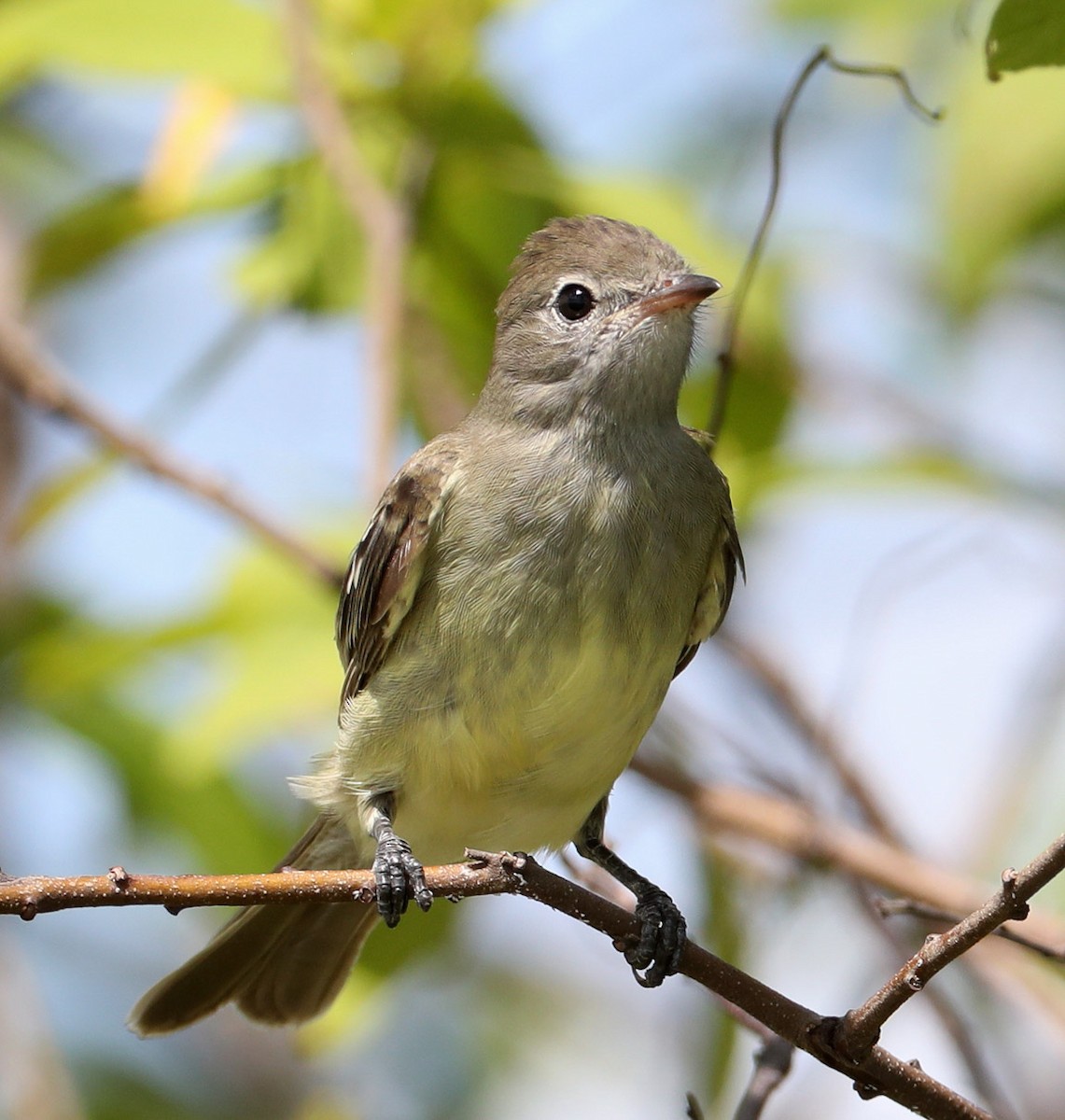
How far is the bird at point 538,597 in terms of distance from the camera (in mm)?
4004

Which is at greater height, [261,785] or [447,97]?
[447,97]

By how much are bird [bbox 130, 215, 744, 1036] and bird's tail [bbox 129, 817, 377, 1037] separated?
0.02 m

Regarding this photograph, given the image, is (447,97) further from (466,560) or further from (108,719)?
(108,719)

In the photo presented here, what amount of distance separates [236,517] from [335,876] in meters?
2.12

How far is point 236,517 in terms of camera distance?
4816 mm

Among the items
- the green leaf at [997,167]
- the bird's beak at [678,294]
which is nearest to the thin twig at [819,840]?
the bird's beak at [678,294]

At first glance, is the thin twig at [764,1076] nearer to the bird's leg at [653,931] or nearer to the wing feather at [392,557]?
the bird's leg at [653,931]

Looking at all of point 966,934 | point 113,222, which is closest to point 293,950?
point 113,222

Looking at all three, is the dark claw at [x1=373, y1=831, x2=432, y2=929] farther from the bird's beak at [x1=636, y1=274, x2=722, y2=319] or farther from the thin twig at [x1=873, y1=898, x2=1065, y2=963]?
the bird's beak at [x1=636, y1=274, x2=722, y2=319]

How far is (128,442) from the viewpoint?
16.1 feet

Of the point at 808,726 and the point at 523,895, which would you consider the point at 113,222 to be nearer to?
the point at 808,726

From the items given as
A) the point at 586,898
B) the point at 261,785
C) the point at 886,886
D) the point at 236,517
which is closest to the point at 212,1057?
the point at 261,785

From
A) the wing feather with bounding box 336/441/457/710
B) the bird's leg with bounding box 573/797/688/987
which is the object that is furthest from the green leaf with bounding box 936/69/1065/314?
the bird's leg with bounding box 573/797/688/987

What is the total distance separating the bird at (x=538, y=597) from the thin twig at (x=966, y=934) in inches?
48.2
